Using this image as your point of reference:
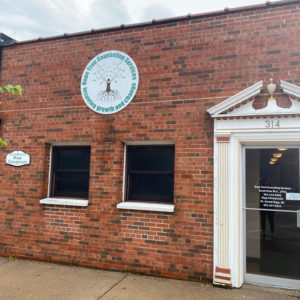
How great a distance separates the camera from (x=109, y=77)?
578cm

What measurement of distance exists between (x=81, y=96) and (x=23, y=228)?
303 cm

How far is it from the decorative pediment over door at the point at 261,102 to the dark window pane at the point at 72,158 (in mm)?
2739

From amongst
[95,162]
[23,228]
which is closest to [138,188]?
[95,162]

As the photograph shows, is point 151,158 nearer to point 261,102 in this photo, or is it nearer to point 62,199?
point 62,199

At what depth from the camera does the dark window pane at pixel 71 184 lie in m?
5.91

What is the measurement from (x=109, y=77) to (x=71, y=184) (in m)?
2.39

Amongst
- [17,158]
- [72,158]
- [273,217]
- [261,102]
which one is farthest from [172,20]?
[17,158]

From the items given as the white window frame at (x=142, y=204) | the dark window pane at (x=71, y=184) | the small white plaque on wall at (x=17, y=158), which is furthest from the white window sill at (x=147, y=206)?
the small white plaque on wall at (x=17, y=158)

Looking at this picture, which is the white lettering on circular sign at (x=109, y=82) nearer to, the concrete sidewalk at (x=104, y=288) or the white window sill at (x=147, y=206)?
the white window sill at (x=147, y=206)

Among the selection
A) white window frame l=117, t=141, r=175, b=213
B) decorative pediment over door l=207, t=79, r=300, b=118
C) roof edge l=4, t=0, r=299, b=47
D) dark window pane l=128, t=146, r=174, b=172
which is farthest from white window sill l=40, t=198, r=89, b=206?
roof edge l=4, t=0, r=299, b=47

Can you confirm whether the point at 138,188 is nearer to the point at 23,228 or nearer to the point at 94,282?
the point at 94,282

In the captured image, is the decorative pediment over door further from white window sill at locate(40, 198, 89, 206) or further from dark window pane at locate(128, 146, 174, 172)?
white window sill at locate(40, 198, 89, 206)

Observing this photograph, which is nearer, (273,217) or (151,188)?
(273,217)

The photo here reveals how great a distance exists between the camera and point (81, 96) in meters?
5.89
